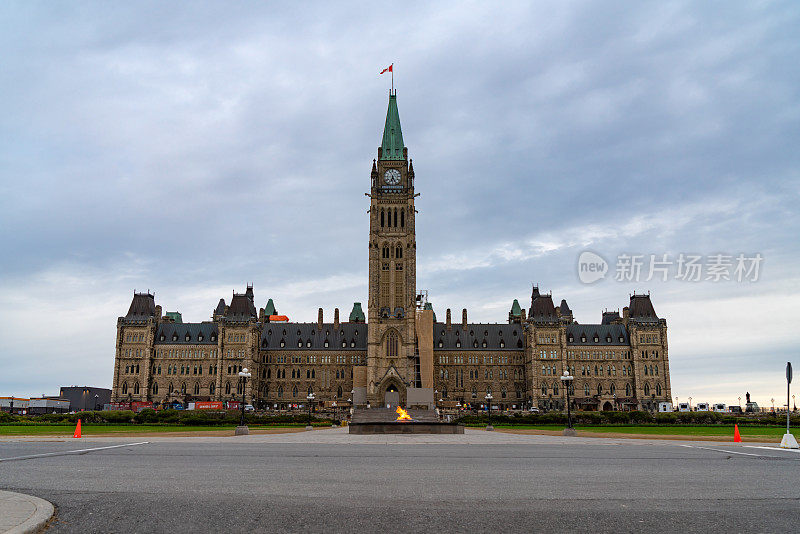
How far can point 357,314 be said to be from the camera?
154 meters

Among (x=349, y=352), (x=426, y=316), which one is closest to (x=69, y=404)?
(x=349, y=352)

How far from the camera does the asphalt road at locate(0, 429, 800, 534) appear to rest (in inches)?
373

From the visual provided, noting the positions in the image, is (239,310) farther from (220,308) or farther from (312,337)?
(312,337)

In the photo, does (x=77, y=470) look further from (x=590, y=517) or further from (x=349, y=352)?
(x=349, y=352)

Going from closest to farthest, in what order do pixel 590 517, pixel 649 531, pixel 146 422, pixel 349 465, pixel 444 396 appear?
pixel 649 531 → pixel 590 517 → pixel 349 465 → pixel 146 422 → pixel 444 396

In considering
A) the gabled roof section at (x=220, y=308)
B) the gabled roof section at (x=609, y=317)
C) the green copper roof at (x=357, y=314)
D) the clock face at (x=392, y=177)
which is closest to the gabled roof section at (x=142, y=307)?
the gabled roof section at (x=220, y=308)

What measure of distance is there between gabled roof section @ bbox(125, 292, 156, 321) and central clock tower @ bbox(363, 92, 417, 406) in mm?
47264

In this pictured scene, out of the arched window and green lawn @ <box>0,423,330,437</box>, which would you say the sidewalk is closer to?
green lawn @ <box>0,423,330,437</box>

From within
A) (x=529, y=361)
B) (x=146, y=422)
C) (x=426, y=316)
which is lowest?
(x=146, y=422)

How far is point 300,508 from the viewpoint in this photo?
1048 centimetres

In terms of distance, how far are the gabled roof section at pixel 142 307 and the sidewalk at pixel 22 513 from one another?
129m

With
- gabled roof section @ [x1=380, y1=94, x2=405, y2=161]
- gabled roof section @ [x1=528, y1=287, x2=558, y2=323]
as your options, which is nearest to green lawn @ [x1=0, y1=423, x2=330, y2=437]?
gabled roof section @ [x1=380, y1=94, x2=405, y2=161]

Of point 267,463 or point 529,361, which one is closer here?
point 267,463

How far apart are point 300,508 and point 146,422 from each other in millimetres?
57580
